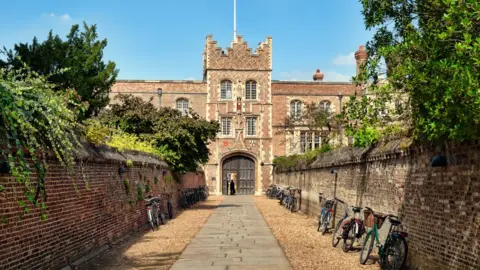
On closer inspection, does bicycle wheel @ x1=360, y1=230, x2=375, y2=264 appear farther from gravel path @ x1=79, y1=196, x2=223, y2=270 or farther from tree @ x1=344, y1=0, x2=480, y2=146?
gravel path @ x1=79, y1=196, x2=223, y2=270

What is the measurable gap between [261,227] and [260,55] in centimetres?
3080

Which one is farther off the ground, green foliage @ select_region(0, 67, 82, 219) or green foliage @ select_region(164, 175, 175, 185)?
green foliage @ select_region(0, 67, 82, 219)

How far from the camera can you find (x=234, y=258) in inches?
401

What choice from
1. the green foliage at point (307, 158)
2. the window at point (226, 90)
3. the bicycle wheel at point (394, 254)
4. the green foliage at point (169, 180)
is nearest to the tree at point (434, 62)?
the bicycle wheel at point (394, 254)

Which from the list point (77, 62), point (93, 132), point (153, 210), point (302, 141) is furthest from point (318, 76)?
point (93, 132)

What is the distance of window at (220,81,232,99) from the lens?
45156 mm

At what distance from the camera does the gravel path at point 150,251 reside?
941 centimetres

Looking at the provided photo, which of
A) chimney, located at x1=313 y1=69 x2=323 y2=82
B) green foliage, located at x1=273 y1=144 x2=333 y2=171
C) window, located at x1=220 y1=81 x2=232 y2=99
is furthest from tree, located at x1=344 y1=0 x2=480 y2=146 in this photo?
chimney, located at x1=313 y1=69 x2=323 y2=82

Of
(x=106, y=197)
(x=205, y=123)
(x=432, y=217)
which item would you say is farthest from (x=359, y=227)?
(x=205, y=123)

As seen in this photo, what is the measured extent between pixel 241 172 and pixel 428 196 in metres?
37.0

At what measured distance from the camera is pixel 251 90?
4534 cm

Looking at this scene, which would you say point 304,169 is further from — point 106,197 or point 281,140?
point 281,140

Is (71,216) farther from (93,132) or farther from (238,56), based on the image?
(238,56)

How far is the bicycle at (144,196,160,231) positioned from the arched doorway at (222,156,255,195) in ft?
91.8
